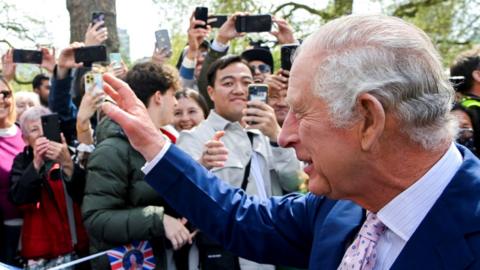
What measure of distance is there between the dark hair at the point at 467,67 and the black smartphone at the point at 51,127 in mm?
2515

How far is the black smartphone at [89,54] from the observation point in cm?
453

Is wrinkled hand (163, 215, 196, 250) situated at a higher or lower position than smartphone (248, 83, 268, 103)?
lower

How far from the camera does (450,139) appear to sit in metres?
1.50

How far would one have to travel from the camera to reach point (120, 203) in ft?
10.5

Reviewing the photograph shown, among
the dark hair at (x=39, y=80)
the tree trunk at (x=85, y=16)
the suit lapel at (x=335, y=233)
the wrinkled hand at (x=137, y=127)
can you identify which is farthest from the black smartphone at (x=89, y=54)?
the suit lapel at (x=335, y=233)

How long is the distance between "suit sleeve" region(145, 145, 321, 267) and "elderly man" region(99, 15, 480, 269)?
0.25 metres

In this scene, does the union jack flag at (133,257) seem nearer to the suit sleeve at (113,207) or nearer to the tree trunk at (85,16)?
the suit sleeve at (113,207)

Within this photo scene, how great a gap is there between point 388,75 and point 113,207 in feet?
6.87

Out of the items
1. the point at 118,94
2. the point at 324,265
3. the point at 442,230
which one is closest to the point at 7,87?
the point at 118,94

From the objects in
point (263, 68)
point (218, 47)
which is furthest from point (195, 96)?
point (263, 68)

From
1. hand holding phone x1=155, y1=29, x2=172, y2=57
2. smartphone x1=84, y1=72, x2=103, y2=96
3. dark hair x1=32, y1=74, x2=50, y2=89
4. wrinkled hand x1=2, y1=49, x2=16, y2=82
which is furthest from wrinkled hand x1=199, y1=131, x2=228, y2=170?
dark hair x1=32, y1=74, x2=50, y2=89

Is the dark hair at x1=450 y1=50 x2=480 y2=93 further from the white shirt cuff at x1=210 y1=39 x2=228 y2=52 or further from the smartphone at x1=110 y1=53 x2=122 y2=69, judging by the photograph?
the smartphone at x1=110 y1=53 x2=122 y2=69

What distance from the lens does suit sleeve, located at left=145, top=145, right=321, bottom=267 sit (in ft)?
6.20

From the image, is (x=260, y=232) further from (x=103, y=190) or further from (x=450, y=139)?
(x=103, y=190)
